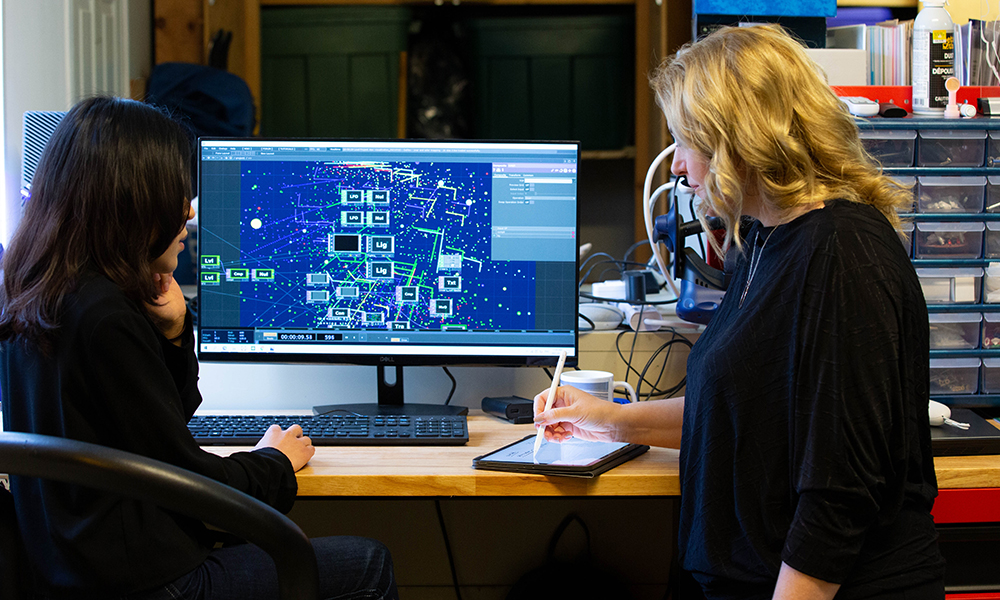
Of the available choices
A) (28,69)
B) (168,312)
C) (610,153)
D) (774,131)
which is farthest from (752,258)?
(610,153)

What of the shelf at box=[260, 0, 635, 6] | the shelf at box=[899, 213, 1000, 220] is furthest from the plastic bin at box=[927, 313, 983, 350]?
the shelf at box=[260, 0, 635, 6]

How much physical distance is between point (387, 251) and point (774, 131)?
0.68m

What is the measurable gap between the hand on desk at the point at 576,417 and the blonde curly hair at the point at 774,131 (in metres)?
0.36

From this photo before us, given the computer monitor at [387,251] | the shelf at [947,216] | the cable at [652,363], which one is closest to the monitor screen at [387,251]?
the computer monitor at [387,251]

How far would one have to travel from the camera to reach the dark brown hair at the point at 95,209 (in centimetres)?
91

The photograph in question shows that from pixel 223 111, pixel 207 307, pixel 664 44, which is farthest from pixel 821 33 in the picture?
pixel 223 111

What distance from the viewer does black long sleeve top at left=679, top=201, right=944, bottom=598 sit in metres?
0.82

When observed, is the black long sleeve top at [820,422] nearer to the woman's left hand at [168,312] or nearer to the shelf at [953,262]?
the shelf at [953,262]

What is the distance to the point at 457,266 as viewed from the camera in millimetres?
1352

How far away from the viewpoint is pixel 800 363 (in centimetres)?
85

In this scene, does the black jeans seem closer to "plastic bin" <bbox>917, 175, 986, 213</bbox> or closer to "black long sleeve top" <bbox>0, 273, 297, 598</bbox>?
"black long sleeve top" <bbox>0, 273, 297, 598</bbox>

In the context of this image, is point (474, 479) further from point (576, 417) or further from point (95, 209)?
point (95, 209)

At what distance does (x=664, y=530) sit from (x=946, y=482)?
28.6 inches

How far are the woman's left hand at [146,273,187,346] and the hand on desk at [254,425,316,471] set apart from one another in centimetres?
18
